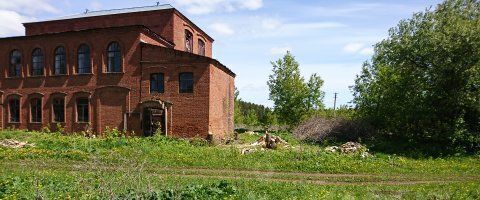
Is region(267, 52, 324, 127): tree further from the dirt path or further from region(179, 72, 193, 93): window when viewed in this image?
the dirt path

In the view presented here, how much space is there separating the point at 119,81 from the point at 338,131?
15125 mm

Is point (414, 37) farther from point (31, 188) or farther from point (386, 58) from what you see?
point (31, 188)

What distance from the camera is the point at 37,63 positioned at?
28.6m

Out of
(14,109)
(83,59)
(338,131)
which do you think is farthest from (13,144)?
(338,131)

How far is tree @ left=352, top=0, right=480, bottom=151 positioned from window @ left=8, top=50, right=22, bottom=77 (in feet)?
85.3

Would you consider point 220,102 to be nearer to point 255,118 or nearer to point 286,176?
point 286,176

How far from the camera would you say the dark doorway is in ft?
82.0

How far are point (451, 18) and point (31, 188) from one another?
21.2 meters

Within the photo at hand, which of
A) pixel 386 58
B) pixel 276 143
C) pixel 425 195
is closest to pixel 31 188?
pixel 425 195

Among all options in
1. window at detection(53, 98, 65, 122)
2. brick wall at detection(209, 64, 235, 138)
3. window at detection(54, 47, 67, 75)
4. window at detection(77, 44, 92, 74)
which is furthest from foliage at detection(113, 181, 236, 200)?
window at detection(54, 47, 67, 75)

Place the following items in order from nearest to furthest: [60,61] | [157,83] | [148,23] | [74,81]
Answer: [157,83] < [74,81] < [60,61] < [148,23]

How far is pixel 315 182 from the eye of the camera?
1283 centimetres

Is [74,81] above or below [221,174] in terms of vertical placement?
above

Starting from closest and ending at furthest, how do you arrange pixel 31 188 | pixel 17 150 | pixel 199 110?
pixel 31 188
pixel 17 150
pixel 199 110
